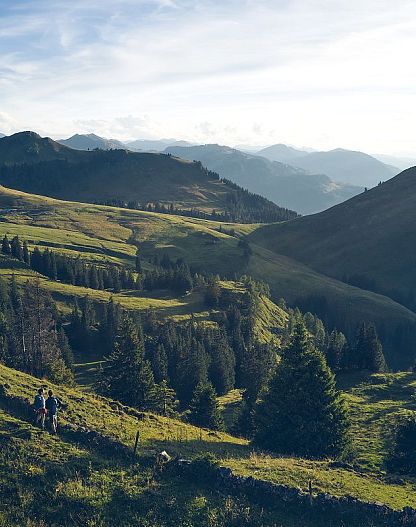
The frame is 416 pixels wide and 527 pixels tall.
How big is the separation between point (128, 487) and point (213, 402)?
29456 millimetres

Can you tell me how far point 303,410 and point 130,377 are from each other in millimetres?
22136

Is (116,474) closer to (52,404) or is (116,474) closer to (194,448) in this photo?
(52,404)

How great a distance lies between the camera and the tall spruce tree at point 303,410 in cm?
3631

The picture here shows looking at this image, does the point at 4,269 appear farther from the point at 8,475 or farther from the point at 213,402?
the point at 8,475

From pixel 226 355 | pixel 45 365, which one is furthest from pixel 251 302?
pixel 45 365

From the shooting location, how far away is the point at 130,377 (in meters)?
52.7

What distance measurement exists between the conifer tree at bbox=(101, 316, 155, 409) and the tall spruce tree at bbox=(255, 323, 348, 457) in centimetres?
1734

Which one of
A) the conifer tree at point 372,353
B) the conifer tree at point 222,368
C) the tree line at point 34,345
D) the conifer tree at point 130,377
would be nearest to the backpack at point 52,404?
the tree line at point 34,345

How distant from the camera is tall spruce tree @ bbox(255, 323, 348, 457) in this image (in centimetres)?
3631

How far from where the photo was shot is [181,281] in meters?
→ 156

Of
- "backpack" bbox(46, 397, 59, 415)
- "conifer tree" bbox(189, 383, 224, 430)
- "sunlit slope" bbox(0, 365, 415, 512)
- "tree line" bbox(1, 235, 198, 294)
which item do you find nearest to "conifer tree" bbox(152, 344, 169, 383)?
"conifer tree" bbox(189, 383, 224, 430)

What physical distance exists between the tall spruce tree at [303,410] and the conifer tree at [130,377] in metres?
17.3

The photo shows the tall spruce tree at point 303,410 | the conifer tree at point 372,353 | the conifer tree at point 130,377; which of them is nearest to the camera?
the tall spruce tree at point 303,410

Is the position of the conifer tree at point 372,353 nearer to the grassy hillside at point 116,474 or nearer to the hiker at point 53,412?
the grassy hillside at point 116,474
